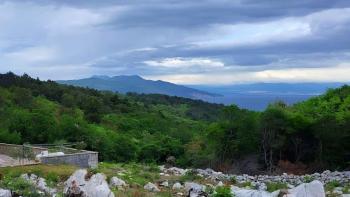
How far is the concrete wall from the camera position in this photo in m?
25.9

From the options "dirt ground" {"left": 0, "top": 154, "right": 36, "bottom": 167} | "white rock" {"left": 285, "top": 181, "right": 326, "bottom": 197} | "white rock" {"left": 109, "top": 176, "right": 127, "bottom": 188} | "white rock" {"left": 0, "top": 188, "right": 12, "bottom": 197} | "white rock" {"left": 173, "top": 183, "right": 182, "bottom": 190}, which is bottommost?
"white rock" {"left": 173, "top": 183, "right": 182, "bottom": 190}

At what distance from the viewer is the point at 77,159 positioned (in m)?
27.2

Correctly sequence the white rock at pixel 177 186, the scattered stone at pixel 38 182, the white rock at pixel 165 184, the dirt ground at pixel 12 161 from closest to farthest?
the scattered stone at pixel 38 182, the white rock at pixel 177 186, the white rock at pixel 165 184, the dirt ground at pixel 12 161

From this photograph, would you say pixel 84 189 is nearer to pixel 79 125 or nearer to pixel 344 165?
pixel 344 165

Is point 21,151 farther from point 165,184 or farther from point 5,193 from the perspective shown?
point 5,193

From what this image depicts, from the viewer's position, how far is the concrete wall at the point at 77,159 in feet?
85.0

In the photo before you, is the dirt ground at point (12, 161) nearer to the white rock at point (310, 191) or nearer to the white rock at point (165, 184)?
the white rock at point (165, 184)

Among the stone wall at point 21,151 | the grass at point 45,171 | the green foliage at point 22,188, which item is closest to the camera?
the green foliage at point 22,188

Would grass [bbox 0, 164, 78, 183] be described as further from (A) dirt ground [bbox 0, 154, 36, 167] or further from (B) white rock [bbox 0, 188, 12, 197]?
(B) white rock [bbox 0, 188, 12, 197]

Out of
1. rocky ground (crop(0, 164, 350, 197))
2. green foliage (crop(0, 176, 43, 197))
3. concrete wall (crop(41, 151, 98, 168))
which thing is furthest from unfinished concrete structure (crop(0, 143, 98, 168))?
green foliage (crop(0, 176, 43, 197))

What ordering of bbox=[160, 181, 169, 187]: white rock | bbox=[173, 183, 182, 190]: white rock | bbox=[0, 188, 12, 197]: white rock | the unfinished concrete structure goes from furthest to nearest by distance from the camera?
the unfinished concrete structure < bbox=[160, 181, 169, 187]: white rock < bbox=[173, 183, 182, 190]: white rock < bbox=[0, 188, 12, 197]: white rock

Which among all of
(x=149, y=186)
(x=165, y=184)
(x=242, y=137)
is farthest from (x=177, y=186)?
(x=242, y=137)

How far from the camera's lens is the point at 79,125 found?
47.0 metres

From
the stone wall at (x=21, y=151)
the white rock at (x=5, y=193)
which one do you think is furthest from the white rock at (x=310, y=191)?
the stone wall at (x=21, y=151)
